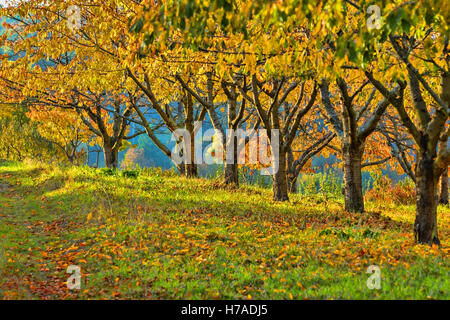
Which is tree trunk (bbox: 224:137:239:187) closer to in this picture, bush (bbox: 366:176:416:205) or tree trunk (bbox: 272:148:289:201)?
tree trunk (bbox: 272:148:289:201)

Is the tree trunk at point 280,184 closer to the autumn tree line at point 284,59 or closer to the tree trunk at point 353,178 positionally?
the autumn tree line at point 284,59

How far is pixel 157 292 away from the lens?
586 cm

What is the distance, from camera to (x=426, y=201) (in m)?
7.77

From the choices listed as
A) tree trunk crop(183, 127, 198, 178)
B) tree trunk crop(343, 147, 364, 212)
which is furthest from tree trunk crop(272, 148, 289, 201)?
Answer: tree trunk crop(183, 127, 198, 178)

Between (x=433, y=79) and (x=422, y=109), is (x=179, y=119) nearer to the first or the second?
(x=433, y=79)

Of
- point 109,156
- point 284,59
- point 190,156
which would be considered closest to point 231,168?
point 190,156

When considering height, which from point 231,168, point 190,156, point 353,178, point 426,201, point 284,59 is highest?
point 284,59

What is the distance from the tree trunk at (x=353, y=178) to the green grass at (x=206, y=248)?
0.46 m

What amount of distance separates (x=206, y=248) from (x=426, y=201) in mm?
4310

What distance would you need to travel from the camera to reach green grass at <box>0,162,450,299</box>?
5.88 metres

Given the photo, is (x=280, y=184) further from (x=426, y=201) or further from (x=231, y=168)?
(x=426, y=201)

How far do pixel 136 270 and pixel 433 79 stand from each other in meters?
9.25

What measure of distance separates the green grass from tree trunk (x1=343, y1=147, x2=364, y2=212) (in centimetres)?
46

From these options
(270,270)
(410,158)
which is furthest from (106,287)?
(410,158)
